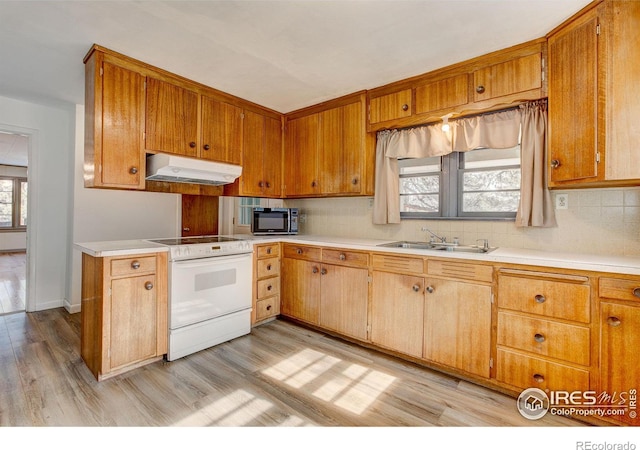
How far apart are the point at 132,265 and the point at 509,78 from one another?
9.92 feet

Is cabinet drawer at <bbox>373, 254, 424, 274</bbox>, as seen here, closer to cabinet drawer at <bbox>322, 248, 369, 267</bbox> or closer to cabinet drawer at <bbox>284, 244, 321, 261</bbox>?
cabinet drawer at <bbox>322, 248, 369, 267</bbox>

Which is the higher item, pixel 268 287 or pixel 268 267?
pixel 268 267

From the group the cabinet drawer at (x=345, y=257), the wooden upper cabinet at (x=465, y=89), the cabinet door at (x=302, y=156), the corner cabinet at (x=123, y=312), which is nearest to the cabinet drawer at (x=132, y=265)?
the corner cabinet at (x=123, y=312)

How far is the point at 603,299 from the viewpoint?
1629 millimetres

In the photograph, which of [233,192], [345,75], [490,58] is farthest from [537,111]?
[233,192]

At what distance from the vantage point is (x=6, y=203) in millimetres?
7941

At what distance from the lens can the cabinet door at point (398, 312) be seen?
7.45ft

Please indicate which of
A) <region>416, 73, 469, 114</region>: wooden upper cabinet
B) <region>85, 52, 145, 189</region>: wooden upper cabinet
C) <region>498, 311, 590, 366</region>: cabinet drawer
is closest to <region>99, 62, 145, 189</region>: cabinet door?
<region>85, 52, 145, 189</region>: wooden upper cabinet

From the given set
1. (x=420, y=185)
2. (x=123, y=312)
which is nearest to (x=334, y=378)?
(x=123, y=312)

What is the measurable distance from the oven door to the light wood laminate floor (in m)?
0.33

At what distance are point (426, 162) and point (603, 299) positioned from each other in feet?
5.55

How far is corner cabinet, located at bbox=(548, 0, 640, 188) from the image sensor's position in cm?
160

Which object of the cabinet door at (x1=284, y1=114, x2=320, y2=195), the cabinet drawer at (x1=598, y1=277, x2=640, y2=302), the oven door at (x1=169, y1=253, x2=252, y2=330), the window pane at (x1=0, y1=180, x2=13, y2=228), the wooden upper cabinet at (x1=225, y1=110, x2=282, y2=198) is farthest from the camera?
the window pane at (x1=0, y1=180, x2=13, y2=228)

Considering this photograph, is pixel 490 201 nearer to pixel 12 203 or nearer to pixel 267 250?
pixel 267 250
